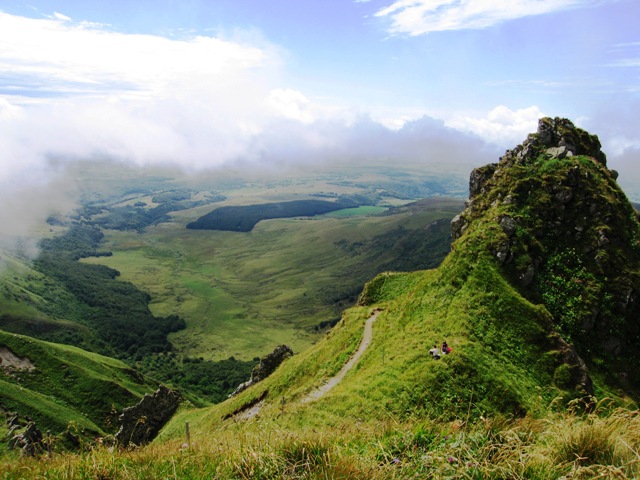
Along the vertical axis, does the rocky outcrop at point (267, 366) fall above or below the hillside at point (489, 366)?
below

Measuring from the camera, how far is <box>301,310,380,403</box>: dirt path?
34.8m

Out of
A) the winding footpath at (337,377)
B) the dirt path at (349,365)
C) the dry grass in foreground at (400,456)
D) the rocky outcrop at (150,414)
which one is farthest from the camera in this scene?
the rocky outcrop at (150,414)

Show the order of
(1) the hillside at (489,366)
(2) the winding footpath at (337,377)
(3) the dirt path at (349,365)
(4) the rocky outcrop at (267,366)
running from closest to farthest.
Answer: (1) the hillside at (489,366)
(3) the dirt path at (349,365)
(2) the winding footpath at (337,377)
(4) the rocky outcrop at (267,366)

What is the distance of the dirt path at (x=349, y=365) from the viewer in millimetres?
34844

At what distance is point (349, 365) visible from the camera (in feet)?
130

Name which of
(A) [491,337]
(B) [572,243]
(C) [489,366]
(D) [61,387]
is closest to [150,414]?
(D) [61,387]

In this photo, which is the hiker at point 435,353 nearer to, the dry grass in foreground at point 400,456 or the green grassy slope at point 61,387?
the dry grass in foreground at point 400,456

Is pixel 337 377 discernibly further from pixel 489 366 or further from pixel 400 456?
pixel 400 456

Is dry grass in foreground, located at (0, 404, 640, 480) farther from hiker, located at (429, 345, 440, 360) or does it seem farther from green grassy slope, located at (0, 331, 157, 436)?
green grassy slope, located at (0, 331, 157, 436)

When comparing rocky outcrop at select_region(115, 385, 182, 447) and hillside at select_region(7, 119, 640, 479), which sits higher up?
hillside at select_region(7, 119, 640, 479)

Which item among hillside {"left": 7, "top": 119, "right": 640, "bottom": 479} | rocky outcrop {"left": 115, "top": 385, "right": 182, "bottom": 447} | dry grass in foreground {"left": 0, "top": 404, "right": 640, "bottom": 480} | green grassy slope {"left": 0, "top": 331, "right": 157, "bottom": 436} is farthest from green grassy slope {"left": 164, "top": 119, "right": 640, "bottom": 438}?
green grassy slope {"left": 0, "top": 331, "right": 157, "bottom": 436}

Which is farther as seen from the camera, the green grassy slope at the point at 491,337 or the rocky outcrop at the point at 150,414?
the rocky outcrop at the point at 150,414

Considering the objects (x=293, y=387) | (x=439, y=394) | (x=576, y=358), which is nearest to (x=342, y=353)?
(x=293, y=387)

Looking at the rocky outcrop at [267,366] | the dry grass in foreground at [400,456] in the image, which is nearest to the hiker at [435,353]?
the dry grass in foreground at [400,456]
